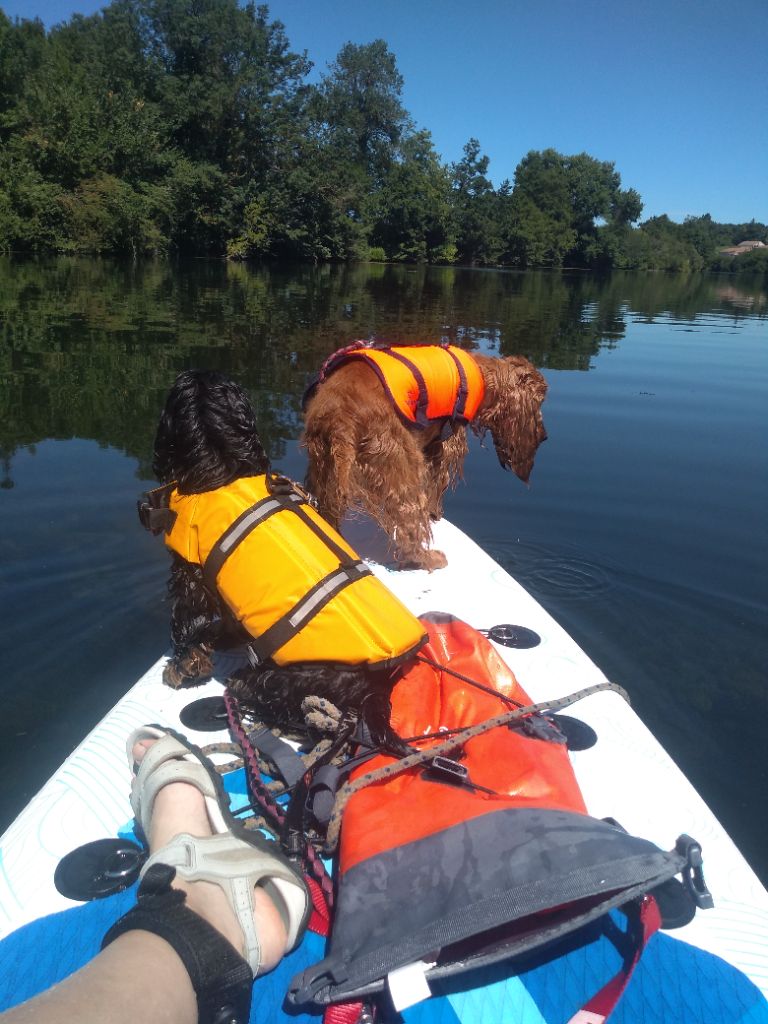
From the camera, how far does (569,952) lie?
1.77 meters

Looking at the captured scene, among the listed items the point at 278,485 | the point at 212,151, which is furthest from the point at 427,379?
the point at 212,151

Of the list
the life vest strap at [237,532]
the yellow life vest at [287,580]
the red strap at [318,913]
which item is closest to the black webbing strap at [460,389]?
the yellow life vest at [287,580]

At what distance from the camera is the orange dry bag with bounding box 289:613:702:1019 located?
1.56 m

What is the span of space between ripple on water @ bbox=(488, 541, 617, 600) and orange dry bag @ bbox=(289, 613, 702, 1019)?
2.84 m

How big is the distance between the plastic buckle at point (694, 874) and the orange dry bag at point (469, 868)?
2 cm

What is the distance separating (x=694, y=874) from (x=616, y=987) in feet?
1.34

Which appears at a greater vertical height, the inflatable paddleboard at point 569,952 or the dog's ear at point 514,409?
the dog's ear at point 514,409

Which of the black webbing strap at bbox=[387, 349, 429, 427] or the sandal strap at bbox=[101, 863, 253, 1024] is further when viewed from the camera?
the black webbing strap at bbox=[387, 349, 429, 427]

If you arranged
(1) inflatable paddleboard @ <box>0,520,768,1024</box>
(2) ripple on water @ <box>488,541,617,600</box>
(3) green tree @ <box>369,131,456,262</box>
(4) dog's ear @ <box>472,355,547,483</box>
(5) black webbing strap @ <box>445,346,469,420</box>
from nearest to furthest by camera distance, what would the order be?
(1) inflatable paddleboard @ <box>0,520,768,1024</box> → (5) black webbing strap @ <box>445,346,469,420</box> → (4) dog's ear @ <box>472,355,547,483</box> → (2) ripple on water @ <box>488,541,617,600</box> → (3) green tree @ <box>369,131,456,262</box>

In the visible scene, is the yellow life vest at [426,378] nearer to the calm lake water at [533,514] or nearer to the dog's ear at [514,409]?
the dog's ear at [514,409]

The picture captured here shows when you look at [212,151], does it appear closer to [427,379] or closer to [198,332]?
[198,332]

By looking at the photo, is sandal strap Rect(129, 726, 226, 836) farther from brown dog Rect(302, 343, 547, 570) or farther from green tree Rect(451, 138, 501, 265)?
green tree Rect(451, 138, 501, 265)

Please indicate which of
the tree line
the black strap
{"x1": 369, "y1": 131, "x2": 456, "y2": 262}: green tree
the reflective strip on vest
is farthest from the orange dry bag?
{"x1": 369, "y1": 131, "x2": 456, "y2": 262}: green tree

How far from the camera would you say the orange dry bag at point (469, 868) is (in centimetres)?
156
